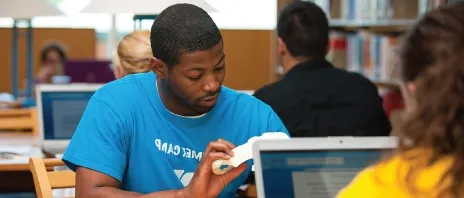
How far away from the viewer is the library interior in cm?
103

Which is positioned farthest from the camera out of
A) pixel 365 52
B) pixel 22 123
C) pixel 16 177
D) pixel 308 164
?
pixel 365 52

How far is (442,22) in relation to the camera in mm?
1027

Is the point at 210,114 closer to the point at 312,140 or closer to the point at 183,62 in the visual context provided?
the point at 183,62

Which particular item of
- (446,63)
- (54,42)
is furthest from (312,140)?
(54,42)

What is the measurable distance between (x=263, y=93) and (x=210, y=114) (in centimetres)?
123

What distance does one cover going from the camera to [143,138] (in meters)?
1.84

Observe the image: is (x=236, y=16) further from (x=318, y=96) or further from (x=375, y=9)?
(x=318, y=96)

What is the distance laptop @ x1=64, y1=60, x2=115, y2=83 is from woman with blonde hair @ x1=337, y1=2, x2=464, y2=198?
5.56 meters

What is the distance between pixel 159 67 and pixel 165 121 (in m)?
0.11

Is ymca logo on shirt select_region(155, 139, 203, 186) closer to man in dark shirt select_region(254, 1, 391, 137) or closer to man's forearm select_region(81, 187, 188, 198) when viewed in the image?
man's forearm select_region(81, 187, 188, 198)

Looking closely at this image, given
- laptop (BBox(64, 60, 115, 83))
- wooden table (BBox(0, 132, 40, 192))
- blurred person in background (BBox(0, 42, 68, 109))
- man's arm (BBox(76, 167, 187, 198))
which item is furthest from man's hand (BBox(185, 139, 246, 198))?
blurred person in background (BBox(0, 42, 68, 109))

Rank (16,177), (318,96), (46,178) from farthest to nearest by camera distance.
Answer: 1. (16,177)
2. (318,96)
3. (46,178)

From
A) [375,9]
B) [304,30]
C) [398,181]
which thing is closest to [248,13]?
[375,9]

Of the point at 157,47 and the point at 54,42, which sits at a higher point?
the point at 157,47
